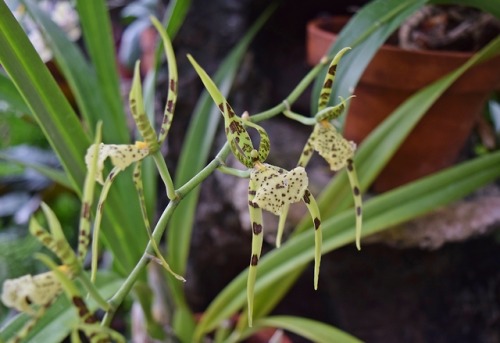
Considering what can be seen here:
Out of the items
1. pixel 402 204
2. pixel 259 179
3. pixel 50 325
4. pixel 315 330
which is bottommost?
pixel 315 330

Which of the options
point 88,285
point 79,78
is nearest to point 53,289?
point 88,285

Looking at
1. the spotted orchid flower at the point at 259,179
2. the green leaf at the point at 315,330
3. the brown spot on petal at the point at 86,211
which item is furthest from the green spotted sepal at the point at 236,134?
the green leaf at the point at 315,330

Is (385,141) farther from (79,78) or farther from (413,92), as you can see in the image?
(79,78)

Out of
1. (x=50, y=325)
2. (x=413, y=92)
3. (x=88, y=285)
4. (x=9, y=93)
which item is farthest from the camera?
(x=413, y=92)

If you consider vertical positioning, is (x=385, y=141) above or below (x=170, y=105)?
below

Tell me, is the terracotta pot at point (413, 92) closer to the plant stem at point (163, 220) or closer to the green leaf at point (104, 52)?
the green leaf at point (104, 52)

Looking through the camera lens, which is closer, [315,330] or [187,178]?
[315,330]
